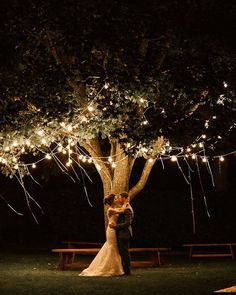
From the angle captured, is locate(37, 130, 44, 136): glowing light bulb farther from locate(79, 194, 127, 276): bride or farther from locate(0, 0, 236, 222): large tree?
locate(79, 194, 127, 276): bride

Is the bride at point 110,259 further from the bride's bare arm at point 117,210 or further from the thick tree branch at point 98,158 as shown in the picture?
the thick tree branch at point 98,158

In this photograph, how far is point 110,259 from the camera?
48.3 feet

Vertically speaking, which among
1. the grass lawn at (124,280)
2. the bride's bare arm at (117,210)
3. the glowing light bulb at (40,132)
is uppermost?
the glowing light bulb at (40,132)

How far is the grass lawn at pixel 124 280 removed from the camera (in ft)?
38.6

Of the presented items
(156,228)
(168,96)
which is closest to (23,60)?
(168,96)

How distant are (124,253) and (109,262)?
1.28 feet

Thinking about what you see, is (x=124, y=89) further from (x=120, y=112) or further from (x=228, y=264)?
(x=228, y=264)

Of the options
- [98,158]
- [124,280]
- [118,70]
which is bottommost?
[124,280]

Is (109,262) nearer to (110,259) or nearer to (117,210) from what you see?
(110,259)

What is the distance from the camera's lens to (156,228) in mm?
23125

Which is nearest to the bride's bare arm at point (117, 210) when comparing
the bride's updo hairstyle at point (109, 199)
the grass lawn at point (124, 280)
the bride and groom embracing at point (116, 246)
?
the bride and groom embracing at point (116, 246)

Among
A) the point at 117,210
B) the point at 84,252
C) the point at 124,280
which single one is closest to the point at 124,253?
the point at 117,210

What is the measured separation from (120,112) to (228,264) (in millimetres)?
5794

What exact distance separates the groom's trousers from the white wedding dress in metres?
0.12
